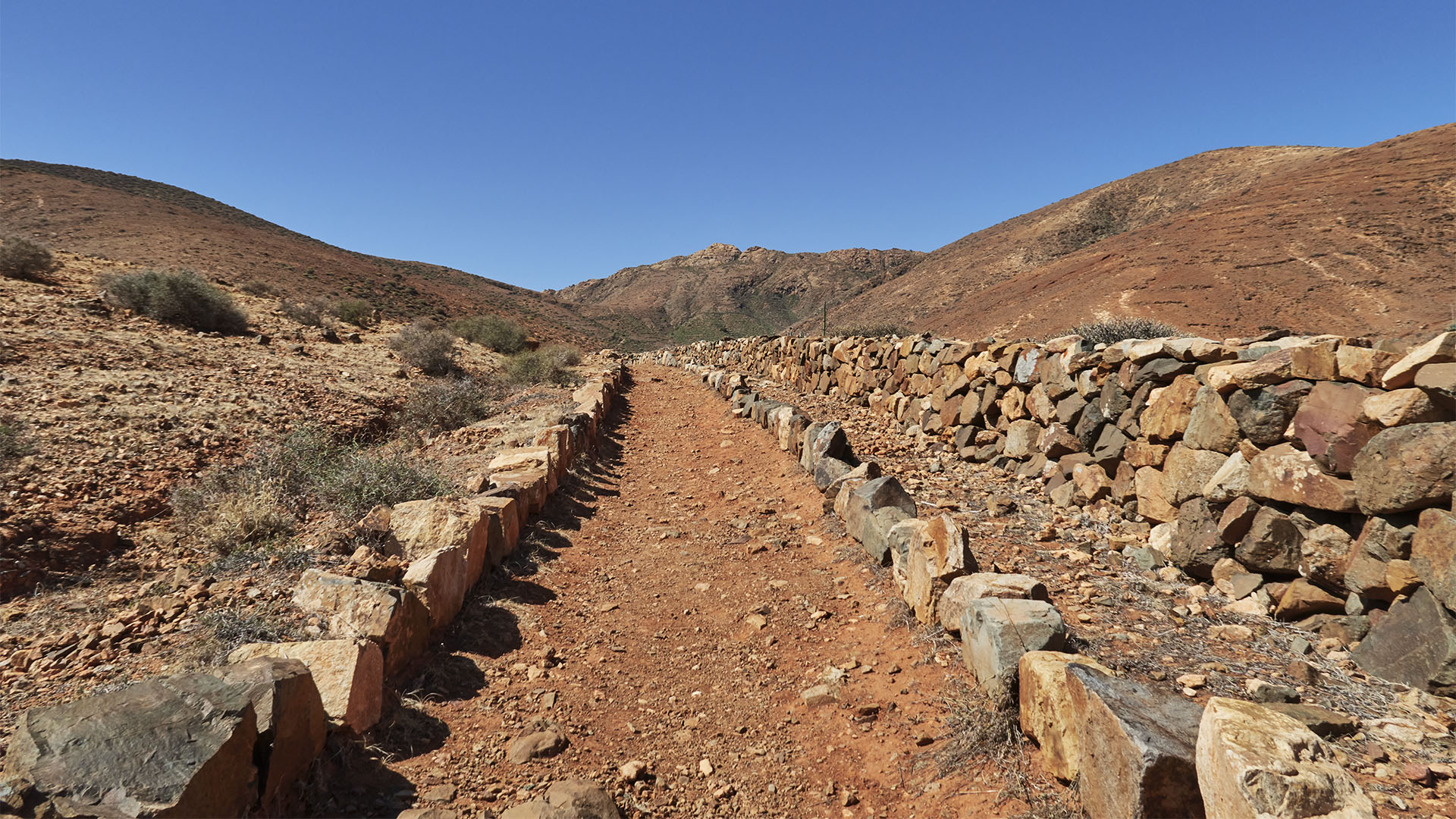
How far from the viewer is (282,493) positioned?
18.5 ft

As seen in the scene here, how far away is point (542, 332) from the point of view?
40312mm

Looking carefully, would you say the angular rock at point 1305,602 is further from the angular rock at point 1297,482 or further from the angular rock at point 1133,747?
the angular rock at point 1133,747

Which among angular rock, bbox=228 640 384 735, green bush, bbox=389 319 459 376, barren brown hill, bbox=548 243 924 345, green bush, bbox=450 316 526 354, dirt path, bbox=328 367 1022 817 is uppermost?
barren brown hill, bbox=548 243 924 345

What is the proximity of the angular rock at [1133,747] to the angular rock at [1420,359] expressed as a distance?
92.1 inches

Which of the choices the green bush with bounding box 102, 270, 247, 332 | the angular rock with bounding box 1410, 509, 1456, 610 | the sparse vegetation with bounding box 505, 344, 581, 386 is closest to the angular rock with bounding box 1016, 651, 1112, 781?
the angular rock with bounding box 1410, 509, 1456, 610

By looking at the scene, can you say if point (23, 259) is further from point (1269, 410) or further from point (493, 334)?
point (1269, 410)

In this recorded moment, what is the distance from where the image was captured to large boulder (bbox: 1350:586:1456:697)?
2.79 meters

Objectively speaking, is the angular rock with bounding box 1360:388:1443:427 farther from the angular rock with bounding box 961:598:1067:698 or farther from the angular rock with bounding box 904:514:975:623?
the angular rock with bounding box 904:514:975:623

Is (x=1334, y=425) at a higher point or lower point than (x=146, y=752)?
higher

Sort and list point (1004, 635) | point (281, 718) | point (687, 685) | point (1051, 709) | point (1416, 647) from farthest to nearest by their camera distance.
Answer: point (687, 685) < point (1004, 635) < point (1416, 647) < point (1051, 709) < point (281, 718)

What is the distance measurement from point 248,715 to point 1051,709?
3.02 meters

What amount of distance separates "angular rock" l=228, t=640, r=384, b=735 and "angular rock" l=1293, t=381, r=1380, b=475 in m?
5.13

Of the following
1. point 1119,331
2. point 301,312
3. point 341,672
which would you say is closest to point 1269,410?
point 341,672

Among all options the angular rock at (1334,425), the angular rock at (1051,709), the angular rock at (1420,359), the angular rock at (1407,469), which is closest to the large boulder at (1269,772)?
the angular rock at (1051,709)
